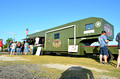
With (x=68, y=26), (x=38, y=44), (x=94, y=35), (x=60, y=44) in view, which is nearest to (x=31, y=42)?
(x=38, y=44)

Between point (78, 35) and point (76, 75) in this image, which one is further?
point (78, 35)

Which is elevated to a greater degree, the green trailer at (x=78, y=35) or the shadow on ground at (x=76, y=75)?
the green trailer at (x=78, y=35)

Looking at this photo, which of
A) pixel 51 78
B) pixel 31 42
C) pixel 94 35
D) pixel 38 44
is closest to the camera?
pixel 51 78

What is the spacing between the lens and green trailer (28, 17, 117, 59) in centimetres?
693

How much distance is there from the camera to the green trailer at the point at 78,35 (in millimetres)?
6929

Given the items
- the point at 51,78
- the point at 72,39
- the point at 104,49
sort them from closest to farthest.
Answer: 1. the point at 51,78
2. the point at 104,49
3. the point at 72,39

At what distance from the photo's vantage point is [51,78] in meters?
2.12

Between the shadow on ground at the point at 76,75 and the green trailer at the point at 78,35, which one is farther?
the green trailer at the point at 78,35

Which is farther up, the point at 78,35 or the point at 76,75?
the point at 78,35

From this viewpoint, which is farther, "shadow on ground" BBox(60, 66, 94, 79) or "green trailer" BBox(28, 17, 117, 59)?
"green trailer" BBox(28, 17, 117, 59)

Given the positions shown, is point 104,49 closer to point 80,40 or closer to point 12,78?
point 80,40

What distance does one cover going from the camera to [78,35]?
7.91 m

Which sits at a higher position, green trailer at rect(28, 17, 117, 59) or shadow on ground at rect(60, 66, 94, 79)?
green trailer at rect(28, 17, 117, 59)

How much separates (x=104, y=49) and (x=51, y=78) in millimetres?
3555
